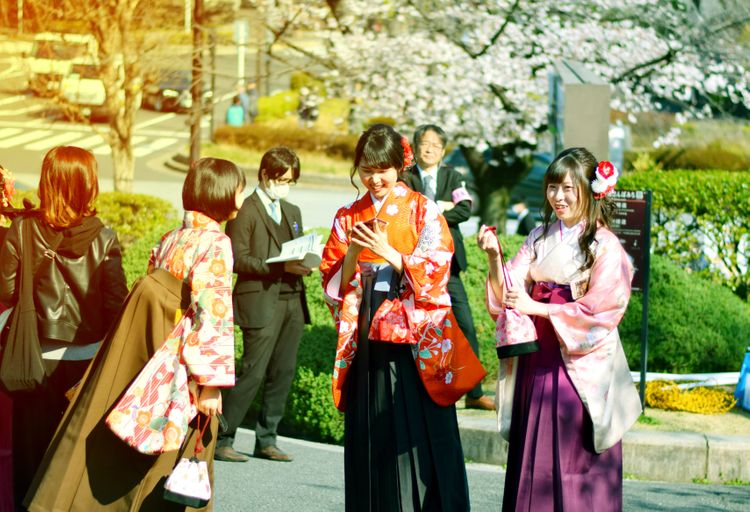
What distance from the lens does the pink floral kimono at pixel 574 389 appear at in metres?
4.41

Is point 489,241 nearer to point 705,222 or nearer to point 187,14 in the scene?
point 705,222

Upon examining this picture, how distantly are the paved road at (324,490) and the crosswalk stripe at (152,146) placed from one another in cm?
1836

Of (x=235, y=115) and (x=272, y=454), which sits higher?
(x=235, y=115)

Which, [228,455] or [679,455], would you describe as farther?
[679,455]

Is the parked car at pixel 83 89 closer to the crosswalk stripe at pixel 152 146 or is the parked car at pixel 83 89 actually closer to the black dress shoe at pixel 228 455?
the black dress shoe at pixel 228 455

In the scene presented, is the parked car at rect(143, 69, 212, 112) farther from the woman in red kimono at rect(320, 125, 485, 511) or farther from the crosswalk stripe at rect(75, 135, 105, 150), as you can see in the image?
the woman in red kimono at rect(320, 125, 485, 511)

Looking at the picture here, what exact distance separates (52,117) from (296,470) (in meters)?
9.74

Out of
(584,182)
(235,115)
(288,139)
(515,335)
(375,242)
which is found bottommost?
(515,335)

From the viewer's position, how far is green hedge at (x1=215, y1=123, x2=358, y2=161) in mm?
22544

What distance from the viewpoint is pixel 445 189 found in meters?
7.04

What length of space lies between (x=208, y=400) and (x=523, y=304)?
1347 mm

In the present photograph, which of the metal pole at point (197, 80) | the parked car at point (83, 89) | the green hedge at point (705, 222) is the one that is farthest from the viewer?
the parked car at point (83, 89)

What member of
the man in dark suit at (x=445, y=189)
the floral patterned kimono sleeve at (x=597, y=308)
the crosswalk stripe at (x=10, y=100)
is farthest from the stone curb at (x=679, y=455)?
the crosswalk stripe at (x=10, y=100)

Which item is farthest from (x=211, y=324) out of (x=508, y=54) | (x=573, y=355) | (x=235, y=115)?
(x=235, y=115)
